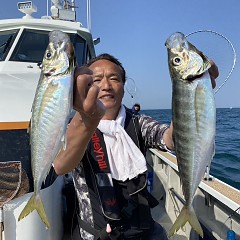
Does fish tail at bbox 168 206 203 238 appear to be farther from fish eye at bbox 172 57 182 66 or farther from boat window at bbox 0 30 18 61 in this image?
boat window at bbox 0 30 18 61

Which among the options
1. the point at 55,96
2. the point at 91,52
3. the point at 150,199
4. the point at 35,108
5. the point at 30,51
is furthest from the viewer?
the point at 91,52

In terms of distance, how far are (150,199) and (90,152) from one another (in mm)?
747

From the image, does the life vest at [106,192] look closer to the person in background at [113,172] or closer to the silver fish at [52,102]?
the person in background at [113,172]

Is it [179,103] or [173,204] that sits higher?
[179,103]

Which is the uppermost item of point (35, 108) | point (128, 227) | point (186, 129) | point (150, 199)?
point (35, 108)

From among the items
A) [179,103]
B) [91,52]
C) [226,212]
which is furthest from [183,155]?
[91,52]

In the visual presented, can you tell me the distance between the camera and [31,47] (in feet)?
17.8

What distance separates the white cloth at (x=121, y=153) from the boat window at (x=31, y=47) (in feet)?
10.1

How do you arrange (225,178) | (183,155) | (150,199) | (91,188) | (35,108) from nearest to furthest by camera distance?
(35,108) < (183,155) < (91,188) < (150,199) < (225,178)

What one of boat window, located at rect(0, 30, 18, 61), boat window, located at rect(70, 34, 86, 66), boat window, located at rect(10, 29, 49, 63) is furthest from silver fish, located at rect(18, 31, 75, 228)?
boat window, located at rect(70, 34, 86, 66)

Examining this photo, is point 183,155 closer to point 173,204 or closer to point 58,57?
point 58,57

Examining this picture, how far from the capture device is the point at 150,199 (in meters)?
2.77

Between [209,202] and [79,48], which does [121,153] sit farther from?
[79,48]

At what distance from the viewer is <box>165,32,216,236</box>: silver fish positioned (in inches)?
71.1
